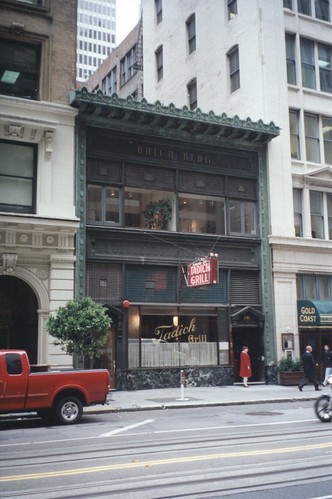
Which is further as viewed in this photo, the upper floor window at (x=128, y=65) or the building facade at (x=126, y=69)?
the upper floor window at (x=128, y=65)

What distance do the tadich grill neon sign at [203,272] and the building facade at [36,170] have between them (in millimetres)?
4895

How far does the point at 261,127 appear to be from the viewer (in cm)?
2702

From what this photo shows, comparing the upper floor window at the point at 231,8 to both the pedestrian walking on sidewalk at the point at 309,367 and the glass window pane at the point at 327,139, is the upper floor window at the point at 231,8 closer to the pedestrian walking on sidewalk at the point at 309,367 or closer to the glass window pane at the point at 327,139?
the glass window pane at the point at 327,139

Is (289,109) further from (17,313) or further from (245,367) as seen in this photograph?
(17,313)

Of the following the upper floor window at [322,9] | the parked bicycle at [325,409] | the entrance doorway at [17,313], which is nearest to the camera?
the parked bicycle at [325,409]

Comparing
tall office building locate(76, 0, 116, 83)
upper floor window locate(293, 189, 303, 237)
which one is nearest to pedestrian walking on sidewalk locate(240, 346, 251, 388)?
upper floor window locate(293, 189, 303, 237)

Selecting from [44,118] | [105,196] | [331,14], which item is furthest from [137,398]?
[331,14]

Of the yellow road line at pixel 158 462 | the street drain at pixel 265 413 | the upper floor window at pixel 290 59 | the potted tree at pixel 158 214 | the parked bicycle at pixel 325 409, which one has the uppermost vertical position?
the upper floor window at pixel 290 59

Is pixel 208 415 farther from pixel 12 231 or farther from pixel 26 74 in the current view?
pixel 26 74

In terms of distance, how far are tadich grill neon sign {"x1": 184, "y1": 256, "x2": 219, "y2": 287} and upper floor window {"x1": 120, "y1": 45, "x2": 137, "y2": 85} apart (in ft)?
87.4

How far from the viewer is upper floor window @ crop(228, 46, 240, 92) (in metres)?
30.3

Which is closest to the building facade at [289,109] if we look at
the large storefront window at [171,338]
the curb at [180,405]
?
the large storefront window at [171,338]

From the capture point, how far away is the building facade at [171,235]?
23.5 meters

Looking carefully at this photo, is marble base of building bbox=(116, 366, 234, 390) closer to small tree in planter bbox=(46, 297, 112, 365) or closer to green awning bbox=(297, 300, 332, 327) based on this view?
small tree in planter bbox=(46, 297, 112, 365)
